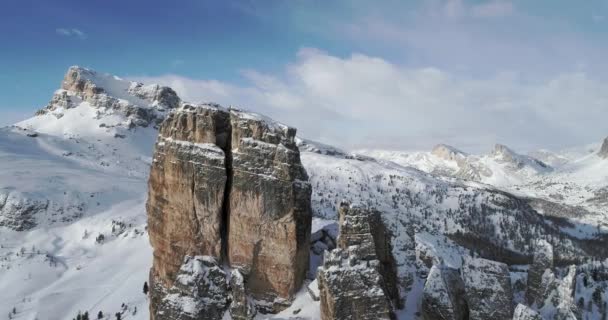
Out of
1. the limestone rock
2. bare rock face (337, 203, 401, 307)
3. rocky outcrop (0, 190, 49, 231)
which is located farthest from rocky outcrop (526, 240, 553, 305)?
rocky outcrop (0, 190, 49, 231)

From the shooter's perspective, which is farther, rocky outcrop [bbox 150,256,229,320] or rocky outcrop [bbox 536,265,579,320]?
rocky outcrop [bbox 536,265,579,320]

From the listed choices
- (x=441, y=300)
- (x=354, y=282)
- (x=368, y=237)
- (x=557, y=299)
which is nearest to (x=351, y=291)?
(x=354, y=282)

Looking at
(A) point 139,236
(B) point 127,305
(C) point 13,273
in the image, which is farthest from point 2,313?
(A) point 139,236

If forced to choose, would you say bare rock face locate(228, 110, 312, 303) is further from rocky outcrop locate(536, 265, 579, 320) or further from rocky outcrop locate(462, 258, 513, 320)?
rocky outcrop locate(536, 265, 579, 320)

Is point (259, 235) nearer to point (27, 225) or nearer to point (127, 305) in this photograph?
point (127, 305)

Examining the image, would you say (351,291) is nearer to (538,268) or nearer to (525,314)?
(525,314)

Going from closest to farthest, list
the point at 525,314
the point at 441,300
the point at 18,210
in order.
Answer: the point at 525,314
the point at 441,300
the point at 18,210

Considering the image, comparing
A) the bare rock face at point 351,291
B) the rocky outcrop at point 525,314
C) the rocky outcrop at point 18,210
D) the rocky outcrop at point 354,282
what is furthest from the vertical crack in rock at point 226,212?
the rocky outcrop at point 18,210
